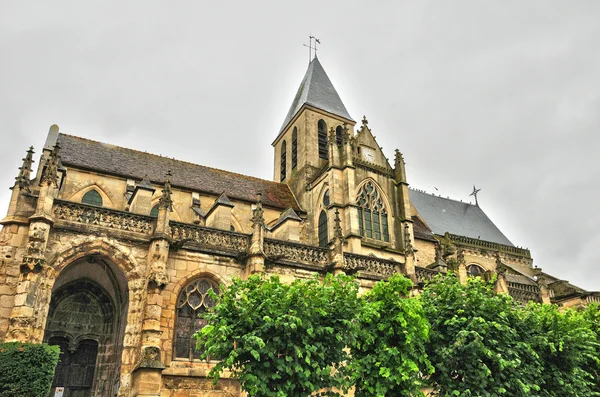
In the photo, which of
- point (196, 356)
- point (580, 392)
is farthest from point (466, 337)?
point (196, 356)

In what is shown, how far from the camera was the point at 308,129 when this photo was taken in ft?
114

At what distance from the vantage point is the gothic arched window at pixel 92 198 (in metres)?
23.1

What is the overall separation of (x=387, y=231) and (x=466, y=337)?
15.1 metres

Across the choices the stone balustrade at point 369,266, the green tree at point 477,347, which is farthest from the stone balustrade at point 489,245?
the green tree at point 477,347

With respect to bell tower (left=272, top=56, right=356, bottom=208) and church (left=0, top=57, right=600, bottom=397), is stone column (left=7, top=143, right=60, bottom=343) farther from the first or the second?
bell tower (left=272, top=56, right=356, bottom=208)

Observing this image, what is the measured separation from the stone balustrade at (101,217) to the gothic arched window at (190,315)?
2.24 m

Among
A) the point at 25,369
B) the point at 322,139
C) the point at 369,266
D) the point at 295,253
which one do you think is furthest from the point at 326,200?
the point at 25,369

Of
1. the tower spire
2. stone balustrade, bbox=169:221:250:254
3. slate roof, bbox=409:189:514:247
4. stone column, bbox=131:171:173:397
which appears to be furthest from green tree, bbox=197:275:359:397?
slate roof, bbox=409:189:514:247

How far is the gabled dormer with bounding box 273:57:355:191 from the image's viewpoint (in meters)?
33.5

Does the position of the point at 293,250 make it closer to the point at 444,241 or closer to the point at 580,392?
the point at 580,392

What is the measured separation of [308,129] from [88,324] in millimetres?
22392

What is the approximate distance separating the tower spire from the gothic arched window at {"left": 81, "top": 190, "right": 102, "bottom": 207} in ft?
23.8

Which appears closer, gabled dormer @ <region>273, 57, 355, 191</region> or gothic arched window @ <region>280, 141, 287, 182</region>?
gabled dormer @ <region>273, 57, 355, 191</region>

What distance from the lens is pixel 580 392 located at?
45.6ft
